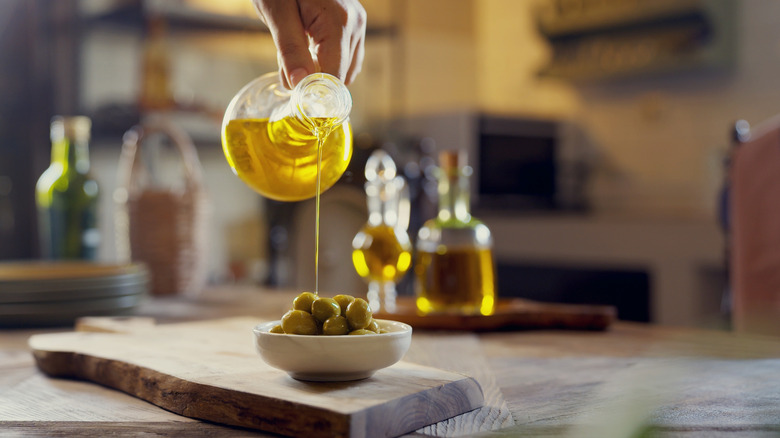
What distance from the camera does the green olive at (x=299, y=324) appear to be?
0.73 meters

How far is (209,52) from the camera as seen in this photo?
11.6 feet

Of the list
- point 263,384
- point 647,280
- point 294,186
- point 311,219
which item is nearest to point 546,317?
point 294,186

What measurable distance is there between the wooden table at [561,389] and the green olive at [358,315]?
0.36 ft

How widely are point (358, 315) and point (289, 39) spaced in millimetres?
320

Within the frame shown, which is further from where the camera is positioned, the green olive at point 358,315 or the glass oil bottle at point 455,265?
the glass oil bottle at point 455,265

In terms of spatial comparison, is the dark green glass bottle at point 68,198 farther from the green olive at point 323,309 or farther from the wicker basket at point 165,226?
the green olive at point 323,309

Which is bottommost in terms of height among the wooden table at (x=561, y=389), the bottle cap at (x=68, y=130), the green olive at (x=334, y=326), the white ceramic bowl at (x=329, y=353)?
the wooden table at (x=561, y=389)

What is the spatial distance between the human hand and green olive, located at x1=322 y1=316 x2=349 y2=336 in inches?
10.3

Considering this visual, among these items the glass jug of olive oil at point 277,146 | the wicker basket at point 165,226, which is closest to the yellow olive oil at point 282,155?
the glass jug of olive oil at point 277,146

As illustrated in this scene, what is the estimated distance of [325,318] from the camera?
0.75 metres

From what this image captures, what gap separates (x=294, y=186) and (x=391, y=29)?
3.18 meters

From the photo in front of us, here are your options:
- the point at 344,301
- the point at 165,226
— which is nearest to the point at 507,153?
the point at 165,226

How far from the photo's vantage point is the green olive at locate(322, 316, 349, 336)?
73 cm

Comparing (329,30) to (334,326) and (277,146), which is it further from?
(334,326)
